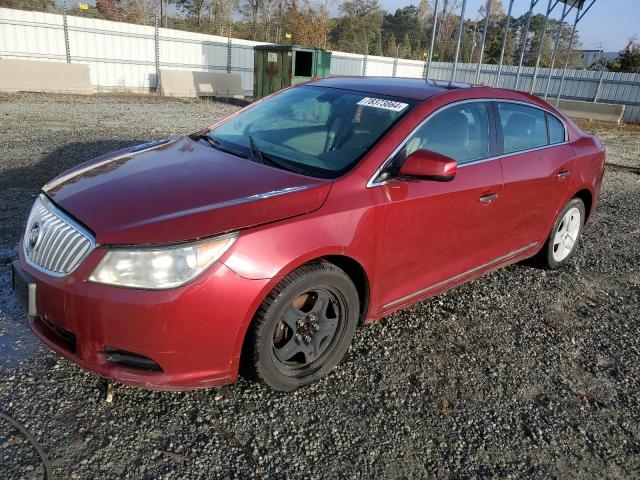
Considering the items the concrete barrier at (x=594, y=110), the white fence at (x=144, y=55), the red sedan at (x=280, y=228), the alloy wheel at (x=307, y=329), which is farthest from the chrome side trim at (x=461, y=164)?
the concrete barrier at (x=594, y=110)

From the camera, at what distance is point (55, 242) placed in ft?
7.78

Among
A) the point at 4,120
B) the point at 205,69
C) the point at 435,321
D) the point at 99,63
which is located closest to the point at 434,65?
the point at 205,69

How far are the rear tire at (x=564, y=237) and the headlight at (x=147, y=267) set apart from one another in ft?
11.3

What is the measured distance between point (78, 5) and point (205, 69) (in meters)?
5.17

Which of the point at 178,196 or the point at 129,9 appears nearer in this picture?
the point at 178,196

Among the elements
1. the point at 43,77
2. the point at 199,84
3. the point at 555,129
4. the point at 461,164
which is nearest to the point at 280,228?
the point at 461,164

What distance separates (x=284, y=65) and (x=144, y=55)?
20.0ft

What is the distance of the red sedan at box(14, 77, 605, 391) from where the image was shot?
221 centimetres

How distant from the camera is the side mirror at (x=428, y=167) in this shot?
2.79 metres

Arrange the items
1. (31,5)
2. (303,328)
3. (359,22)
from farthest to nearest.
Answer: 1. (359,22)
2. (31,5)
3. (303,328)

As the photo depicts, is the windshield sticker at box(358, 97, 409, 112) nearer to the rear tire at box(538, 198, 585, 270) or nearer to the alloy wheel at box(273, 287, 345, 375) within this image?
the alloy wheel at box(273, 287, 345, 375)

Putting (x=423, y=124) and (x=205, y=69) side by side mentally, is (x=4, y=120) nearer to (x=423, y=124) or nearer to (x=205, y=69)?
(x=423, y=124)

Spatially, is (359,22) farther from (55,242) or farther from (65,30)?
(55,242)

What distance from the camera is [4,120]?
32.4 feet
